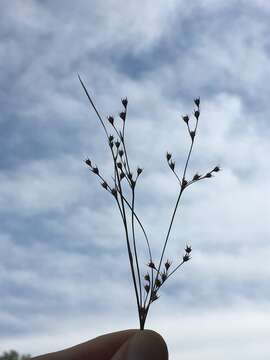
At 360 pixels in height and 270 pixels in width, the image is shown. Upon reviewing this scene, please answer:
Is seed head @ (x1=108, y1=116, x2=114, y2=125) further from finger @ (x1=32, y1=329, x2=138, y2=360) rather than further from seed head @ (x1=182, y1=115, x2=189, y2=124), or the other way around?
finger @ (x1=32, y1=329, x2=138, y2=360)

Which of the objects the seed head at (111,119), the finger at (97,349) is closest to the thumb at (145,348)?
the finger at (97,349)

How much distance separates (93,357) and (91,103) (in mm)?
2957

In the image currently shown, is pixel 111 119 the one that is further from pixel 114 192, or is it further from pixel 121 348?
pixel 121 348

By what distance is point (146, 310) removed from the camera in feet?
19.3

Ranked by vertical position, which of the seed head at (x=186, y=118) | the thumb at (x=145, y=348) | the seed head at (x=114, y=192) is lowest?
the thumb at (x=145, y=348)

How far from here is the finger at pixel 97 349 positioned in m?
6.24

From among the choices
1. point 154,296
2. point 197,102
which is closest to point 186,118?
point 197,102

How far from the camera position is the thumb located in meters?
5.41

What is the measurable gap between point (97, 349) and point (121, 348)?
0.79 m

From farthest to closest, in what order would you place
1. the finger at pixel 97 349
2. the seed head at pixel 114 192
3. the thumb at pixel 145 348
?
the finger at pixel 97 349
the seed head at pixel 114 192
the thumb at pixel 145 348

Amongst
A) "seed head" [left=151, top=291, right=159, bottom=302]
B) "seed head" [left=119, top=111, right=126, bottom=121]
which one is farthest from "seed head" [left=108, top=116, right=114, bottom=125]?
"seed head" [left=151, top=291, right=159, bottom=302]

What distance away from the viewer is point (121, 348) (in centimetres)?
569

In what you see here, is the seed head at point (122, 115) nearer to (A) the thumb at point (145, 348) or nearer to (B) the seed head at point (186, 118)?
(B) the seed head at point (186, 118)

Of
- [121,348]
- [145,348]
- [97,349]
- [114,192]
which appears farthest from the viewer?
[97,349]
